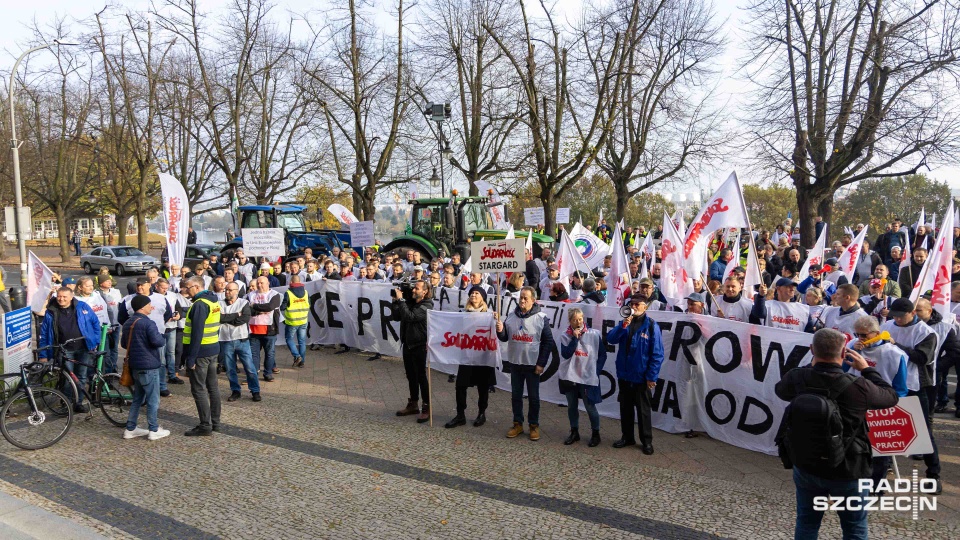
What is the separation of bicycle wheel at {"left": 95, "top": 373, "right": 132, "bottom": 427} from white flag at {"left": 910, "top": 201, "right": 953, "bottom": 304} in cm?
884

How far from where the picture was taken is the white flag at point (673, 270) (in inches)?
357

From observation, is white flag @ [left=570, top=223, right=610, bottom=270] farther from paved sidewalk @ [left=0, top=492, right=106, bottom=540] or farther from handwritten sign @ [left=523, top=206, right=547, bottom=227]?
paved sidewalk @ [left=0, top=492, right=106, bottom=540]

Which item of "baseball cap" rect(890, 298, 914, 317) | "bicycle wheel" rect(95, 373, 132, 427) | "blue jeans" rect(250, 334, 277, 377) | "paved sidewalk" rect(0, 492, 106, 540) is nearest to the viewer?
"paved sidewalk" rect(0, 492, 106, 540)

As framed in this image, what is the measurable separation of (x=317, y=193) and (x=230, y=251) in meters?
27.5

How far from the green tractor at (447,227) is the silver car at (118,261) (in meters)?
18.0

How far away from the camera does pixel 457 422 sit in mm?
7918

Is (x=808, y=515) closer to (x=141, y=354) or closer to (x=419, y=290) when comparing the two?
(x=419, y=290)

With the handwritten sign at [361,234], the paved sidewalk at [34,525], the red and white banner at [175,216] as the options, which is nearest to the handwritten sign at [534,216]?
the handwritten sign at [361,234]

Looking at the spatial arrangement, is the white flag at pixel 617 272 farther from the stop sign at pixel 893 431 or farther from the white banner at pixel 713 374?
the stop sign at pixel 893 431

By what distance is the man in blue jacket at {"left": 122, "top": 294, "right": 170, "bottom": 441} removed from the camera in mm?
7297

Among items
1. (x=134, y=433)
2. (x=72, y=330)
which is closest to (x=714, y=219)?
(x=134, y=433)

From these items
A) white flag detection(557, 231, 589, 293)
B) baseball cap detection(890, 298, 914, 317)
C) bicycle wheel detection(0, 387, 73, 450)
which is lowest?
bicycle wheel detection(0, 387, 73, 450)

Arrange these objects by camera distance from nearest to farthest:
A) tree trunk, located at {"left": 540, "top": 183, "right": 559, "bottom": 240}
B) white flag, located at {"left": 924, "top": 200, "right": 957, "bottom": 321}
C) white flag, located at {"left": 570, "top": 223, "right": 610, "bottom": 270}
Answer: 1. white flag, located at {"left": 924, "top": 200, "right": 957, "bottom": 321}
2. white flag, located at {"left": 570, "top": 223, "right": 610, "bottom": 270}
3. tree trunk, located at {"left": 540, "top": 183, "right": 559, "bottom": 240}

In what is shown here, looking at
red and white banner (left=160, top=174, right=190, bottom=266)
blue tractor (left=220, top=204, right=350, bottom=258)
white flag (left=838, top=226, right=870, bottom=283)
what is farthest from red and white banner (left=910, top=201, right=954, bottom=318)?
blue tractor (left=220, top=204, right=350, bottom=258)
